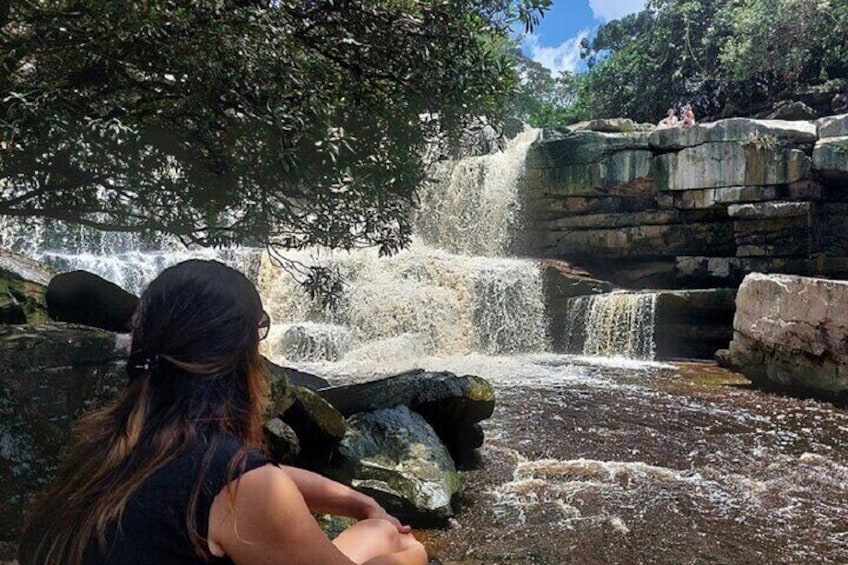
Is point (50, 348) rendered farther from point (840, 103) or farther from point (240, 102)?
point (840, 103)

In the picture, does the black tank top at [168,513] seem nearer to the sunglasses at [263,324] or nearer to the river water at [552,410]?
the sunglasses at [263,324]

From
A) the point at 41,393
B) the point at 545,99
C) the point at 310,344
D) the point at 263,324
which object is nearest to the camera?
the point at 263,324

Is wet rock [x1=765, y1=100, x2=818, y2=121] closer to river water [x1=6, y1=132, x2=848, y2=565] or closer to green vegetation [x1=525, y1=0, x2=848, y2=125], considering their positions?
green vegetation [x1=525, y1=0, x2=848, y2=125]

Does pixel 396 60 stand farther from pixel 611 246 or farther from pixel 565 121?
pixel 565 121

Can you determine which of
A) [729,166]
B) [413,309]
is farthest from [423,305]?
[729,166]

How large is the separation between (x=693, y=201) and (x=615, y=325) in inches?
150

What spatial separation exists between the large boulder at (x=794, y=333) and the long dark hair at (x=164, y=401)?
9.24m

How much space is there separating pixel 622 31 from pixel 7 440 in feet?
100

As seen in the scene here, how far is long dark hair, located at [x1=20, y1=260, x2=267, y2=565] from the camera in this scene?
4.06ft

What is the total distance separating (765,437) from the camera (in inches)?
282

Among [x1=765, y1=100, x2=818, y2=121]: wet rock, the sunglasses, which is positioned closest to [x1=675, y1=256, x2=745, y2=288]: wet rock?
[x1=765, y1=100, x2=818, y2=121]: wet rock

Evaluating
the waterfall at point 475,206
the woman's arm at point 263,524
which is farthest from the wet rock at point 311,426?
the waterfall at point 475,206

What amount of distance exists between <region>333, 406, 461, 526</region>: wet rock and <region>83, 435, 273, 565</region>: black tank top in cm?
361

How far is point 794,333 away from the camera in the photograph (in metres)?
9.30
